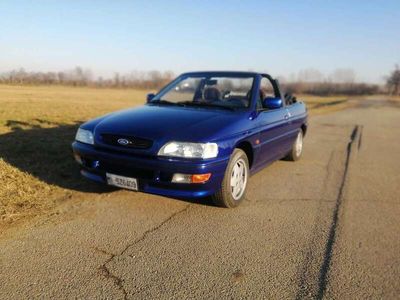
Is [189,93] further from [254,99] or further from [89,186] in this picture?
[89,186]

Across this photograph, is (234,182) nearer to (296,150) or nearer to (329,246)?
(329,246)

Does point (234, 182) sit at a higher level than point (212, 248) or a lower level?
higher

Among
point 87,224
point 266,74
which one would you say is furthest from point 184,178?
point 266,74

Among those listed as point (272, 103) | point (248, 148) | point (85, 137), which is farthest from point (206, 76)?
point (85, 137)

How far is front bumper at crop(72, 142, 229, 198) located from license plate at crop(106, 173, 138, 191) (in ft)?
0.14

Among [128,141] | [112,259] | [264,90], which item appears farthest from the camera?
[264,90]

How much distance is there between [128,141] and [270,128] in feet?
7.10

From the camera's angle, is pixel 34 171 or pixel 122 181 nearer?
pixel 122 181

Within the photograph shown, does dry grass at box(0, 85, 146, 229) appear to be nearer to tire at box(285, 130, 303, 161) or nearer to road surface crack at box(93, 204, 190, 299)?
road surface crack at box(93, 204, 190, 299)

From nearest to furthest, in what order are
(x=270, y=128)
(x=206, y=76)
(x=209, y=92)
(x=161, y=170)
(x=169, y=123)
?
1. (x=161, y=170)
2. (x=169, y=123)
3. (x=270, y=128)
4. (x=209, y=92)
5. (x=206, y=76)

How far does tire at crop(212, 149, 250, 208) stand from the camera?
4.17 metres

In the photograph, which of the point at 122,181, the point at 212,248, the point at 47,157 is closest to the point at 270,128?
the point at 122,181

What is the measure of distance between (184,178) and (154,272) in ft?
3.78

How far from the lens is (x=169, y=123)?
13.8 feet
